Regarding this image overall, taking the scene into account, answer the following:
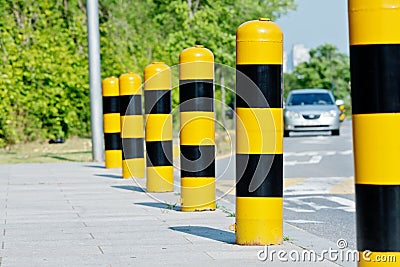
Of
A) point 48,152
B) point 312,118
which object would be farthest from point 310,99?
point 48,152

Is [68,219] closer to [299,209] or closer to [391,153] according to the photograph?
[299,209]

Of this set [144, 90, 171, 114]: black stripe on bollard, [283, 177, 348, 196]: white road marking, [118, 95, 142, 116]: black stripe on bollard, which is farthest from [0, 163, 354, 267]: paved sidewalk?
[283, 177, 348, 196]: white road marking

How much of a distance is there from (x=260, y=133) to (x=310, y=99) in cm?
2501

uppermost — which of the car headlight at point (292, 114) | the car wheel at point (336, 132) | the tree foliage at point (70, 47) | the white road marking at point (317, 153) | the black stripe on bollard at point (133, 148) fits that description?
the tree foliage at point (70, 47)

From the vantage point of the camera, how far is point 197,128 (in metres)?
8.91

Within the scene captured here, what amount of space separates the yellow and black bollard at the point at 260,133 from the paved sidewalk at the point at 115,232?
0.20m

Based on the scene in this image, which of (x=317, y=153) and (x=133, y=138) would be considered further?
(x=317, y=153)

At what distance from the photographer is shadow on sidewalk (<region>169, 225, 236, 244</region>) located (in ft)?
23.8

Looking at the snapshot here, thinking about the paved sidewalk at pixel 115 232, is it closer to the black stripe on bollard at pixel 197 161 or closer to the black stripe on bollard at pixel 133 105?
the black stripe on bollard at pixel 197 161

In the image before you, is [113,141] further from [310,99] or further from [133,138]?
[310,99]

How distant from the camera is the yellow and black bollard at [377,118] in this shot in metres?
4.36

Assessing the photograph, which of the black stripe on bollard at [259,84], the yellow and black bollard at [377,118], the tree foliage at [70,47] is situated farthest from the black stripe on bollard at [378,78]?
the tree foliage at [70,47]

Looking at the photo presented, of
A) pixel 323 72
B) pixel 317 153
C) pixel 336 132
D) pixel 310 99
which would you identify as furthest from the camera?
pixel 323 72

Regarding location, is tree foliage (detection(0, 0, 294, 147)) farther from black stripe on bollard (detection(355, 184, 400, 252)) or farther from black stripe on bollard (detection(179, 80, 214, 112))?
black stripe on bollard (detection(355, 184, 400, 252))
